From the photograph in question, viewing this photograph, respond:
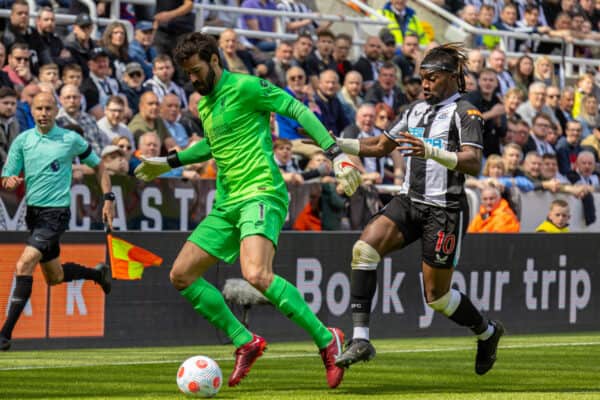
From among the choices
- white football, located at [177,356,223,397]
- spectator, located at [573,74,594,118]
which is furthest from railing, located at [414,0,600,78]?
white football, located at [177,356,223,397]

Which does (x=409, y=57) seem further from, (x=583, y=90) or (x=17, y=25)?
(x=17, y=25)

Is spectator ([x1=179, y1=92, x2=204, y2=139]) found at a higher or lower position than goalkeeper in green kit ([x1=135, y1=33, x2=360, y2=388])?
lower

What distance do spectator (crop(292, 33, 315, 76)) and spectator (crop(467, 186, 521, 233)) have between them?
3359 millimetres

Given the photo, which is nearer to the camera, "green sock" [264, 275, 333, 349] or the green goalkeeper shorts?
"green sock" [264, 275, 333, 349]

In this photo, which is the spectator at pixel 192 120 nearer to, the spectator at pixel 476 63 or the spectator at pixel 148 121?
the spectator at pixel 148 121

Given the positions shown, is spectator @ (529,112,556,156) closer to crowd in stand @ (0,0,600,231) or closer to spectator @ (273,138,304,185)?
crowd in stand @ (0,0,600,231)

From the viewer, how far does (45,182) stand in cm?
1310

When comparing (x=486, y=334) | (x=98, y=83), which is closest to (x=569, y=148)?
(x=98, y=83)

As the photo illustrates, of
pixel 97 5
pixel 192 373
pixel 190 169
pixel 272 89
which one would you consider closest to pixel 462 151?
pixel 272 89

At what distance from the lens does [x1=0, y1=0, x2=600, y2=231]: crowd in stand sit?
15.7 m

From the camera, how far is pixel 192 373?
8906mm

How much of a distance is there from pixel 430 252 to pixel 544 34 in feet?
53.0

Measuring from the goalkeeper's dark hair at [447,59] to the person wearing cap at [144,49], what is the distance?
831 cm

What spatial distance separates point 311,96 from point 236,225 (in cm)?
876
